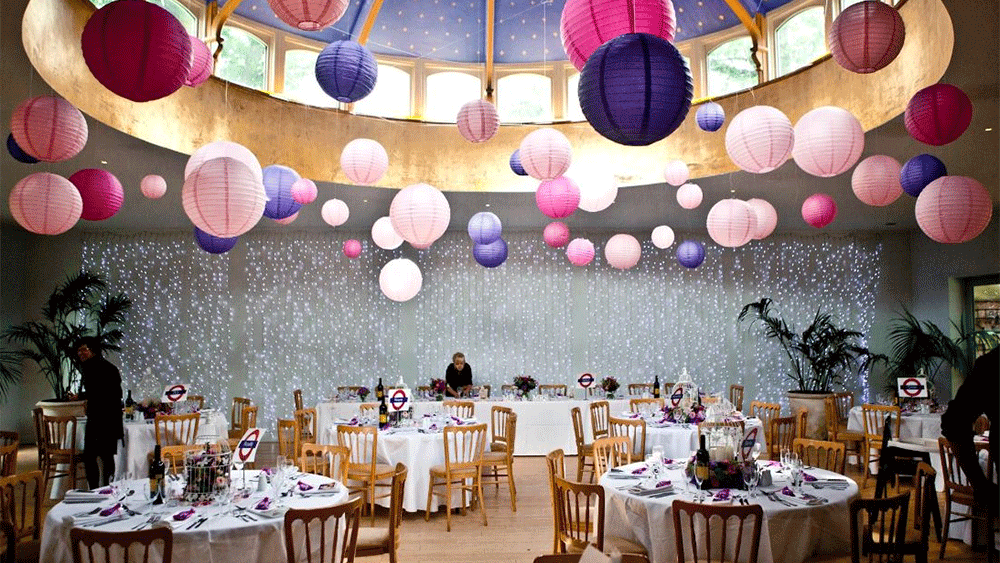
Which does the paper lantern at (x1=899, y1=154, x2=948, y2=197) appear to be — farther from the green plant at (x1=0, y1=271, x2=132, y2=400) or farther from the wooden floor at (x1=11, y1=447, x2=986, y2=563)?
the green plant at (x1=0, y1=271, x2=132, y2=400)

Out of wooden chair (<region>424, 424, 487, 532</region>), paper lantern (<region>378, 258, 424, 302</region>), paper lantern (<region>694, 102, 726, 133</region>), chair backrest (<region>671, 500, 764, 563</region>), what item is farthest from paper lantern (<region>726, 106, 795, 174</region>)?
paper lantern (<region>378, 258, 424, 302</region>)

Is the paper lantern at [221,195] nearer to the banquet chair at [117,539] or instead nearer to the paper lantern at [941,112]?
the banquet chair at [117,539]

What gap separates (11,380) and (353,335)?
536cm

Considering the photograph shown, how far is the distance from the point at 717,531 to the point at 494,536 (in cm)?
272

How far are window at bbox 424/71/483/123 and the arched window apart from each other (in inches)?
173

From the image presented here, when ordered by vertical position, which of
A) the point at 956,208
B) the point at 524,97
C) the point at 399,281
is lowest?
the point at 399,281

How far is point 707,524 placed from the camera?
3838mm

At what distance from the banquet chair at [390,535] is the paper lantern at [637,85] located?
251cm

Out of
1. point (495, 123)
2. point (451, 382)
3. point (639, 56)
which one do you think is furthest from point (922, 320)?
point (639, 56)

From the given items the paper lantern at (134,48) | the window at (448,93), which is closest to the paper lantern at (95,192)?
the paper lantern at (134,48)

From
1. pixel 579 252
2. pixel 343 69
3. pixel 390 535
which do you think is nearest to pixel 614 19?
pixel 343 69

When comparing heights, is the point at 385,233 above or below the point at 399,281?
above

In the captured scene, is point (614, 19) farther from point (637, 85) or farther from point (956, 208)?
point (956, 208)

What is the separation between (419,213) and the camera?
6.05m
